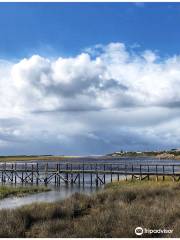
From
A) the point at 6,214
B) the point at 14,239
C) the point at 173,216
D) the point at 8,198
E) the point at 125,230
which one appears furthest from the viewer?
the point at 8,198

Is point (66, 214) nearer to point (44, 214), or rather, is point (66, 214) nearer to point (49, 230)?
point (44, 214)

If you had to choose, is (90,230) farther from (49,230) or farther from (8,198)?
(8,198)

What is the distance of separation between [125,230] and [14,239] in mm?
4381

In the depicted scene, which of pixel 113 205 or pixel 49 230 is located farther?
pixel 113 205

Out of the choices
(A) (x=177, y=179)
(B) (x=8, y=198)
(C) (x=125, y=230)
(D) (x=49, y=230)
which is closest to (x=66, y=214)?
(D) (x=49, y=230)

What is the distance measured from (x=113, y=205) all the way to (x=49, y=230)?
22.0ft

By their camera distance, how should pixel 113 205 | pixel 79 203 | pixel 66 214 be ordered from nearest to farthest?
pixel 66 214
pixel 113 205
pixel 79 203

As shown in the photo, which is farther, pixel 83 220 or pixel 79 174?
pixel 79 174

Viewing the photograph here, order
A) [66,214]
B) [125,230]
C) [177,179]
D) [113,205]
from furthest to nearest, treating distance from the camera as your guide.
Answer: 1. [177,179]
2. [113,205]
3. [66,214]
4. [125,230]

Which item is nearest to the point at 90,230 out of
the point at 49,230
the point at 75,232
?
the point at 75,232

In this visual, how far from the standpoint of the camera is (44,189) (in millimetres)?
47312

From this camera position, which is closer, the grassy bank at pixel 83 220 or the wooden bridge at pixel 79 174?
the grassy bank at pixel 83 220

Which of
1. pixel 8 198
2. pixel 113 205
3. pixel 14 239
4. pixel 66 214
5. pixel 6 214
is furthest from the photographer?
pixel 8 198

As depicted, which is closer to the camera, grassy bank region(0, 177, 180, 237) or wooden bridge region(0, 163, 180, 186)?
grassy bank region(0, 177, 180, 237)
